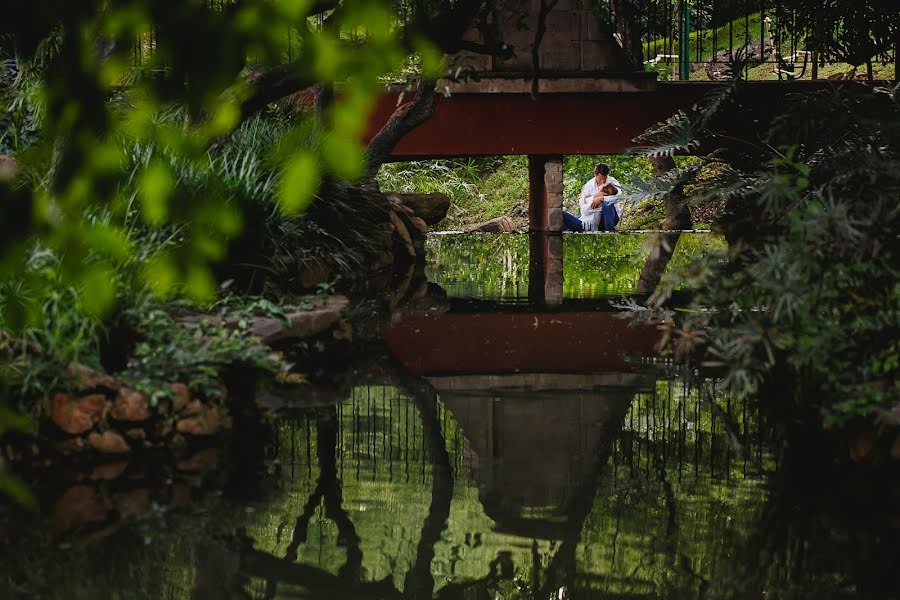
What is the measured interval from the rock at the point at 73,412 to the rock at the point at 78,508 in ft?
1.19

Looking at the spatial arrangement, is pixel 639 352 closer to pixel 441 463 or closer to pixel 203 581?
pixel 441 463

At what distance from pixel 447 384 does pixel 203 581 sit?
2.70 meters

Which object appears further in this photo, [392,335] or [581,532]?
[392,335]

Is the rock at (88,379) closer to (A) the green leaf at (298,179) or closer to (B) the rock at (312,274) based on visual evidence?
(B) the rock at (312,274)

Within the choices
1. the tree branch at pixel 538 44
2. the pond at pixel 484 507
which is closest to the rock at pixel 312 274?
the pond at pixel 484 507

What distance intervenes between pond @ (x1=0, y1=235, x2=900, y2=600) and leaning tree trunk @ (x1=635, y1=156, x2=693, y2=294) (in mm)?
3795

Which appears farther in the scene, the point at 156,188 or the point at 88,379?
the point at 88,379

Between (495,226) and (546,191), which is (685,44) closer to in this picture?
(546,191)

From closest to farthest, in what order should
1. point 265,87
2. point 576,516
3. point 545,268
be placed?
point 576,516
point 265,87
point 545,268

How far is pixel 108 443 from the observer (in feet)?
14.7

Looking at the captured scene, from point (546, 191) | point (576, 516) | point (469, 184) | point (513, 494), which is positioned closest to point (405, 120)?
point (546, 191)

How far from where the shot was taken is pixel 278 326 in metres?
5.86

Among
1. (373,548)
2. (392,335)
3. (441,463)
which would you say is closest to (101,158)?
(373,548)

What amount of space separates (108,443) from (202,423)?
387 mm
